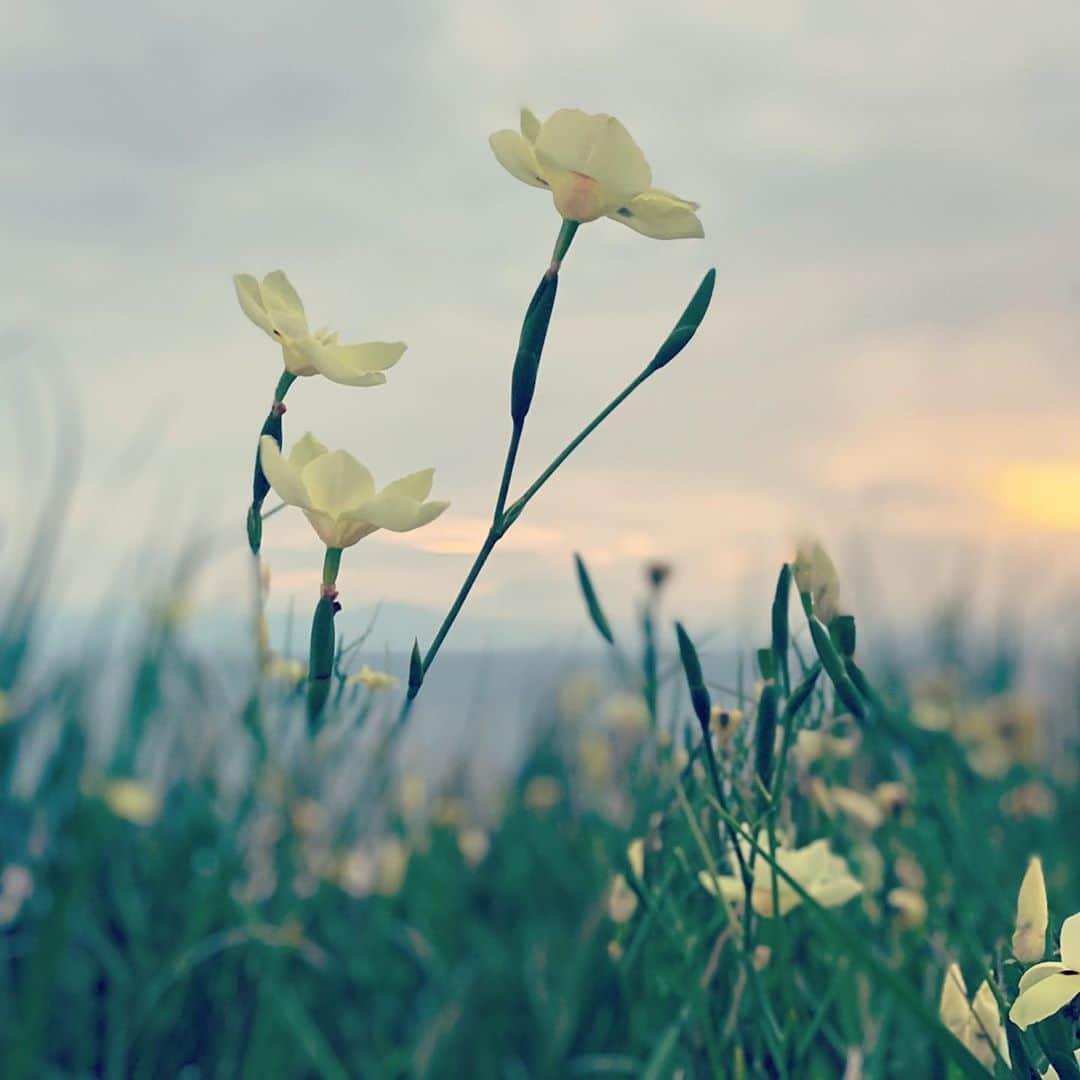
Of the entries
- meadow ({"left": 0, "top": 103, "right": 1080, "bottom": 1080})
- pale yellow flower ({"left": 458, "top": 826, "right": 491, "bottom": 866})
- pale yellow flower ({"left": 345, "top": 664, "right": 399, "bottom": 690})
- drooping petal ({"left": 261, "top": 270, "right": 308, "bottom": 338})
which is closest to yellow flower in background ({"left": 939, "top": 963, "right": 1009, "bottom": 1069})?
meadow ({"left": 0, "top": 103, "right": 1080, "bottom": 1080})

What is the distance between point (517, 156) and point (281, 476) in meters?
0.14

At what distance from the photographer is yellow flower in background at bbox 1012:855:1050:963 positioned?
45 centimetres

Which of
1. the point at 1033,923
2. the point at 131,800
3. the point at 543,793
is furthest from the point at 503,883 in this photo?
the point at 1033,923

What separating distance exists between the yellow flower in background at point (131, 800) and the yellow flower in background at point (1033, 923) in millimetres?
1229

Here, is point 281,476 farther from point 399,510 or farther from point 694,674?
point 694,674

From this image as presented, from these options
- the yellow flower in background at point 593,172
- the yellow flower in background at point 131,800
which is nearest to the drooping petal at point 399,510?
the yellow flower in background at point 593,172

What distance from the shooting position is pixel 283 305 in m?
0.45

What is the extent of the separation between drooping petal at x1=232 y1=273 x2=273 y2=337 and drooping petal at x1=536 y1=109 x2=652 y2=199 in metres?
0.11

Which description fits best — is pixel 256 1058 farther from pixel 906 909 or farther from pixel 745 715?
pixel 745 715

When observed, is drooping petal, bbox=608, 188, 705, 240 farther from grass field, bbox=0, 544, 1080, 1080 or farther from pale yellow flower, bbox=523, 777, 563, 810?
pale yellow flower, bbox=523, 777, 563, 810

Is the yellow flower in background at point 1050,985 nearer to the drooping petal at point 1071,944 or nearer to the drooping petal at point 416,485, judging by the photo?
the drooping petal at point 1071,944

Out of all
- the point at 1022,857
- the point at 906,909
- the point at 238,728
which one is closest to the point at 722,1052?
the point at 906,909

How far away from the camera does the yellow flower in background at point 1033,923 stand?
450 mm

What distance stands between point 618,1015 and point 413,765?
0.89 m
